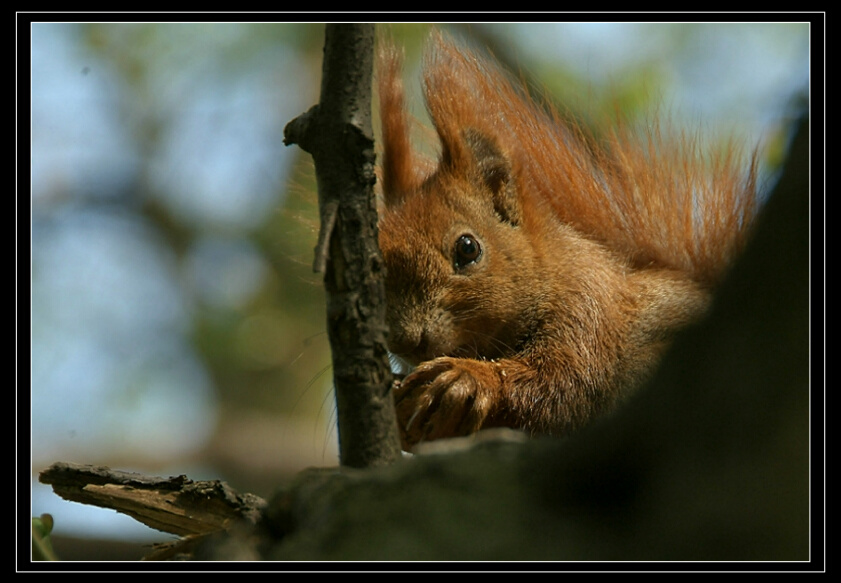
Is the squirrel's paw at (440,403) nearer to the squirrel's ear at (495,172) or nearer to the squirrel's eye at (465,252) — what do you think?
the squirrel's eye at (465,252)

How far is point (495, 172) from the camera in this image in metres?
3.24

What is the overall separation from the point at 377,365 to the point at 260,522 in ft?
0.99

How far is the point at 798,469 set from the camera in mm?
959

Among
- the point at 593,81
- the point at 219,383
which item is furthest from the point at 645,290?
the point at 219,383

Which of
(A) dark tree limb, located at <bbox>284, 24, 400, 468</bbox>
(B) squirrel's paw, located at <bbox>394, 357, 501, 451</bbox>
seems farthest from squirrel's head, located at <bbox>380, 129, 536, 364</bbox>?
(A) dark tree limb, located at <bbox>284, 24, 400, 468</bbox>

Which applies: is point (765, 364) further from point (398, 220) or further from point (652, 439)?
point (398, 220)

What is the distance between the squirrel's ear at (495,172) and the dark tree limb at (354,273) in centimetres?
186

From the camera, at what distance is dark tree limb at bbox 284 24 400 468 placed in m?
1.30

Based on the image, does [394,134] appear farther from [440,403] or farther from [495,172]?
[440,403]

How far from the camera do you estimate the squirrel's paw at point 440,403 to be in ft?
7.95

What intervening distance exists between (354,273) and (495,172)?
2.02 metres

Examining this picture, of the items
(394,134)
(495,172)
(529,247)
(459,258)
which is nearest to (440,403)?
(459,258)

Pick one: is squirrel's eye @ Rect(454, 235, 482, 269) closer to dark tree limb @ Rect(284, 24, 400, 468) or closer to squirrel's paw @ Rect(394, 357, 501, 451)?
squirrel's paw @ Rect(394, 357, 501, 451)

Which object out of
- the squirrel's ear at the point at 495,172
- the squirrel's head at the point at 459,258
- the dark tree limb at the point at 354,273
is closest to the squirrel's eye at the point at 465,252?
the squirrel's head at the point at 459,258
